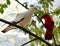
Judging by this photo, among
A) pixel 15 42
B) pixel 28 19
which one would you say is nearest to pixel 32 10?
pixel 28 19

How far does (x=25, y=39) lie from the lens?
3.72 ft

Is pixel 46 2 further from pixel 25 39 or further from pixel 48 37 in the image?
pixel 25 39

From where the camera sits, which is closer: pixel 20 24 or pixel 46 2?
pixel 20 24

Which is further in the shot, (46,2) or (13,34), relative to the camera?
(13,34)

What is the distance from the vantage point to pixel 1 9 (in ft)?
1.75

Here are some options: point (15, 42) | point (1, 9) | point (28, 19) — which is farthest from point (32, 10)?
point (15, 42)

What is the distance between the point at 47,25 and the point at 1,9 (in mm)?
170

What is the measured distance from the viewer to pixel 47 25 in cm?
45

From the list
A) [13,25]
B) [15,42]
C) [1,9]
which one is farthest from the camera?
[15,42]

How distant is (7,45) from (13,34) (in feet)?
0.28

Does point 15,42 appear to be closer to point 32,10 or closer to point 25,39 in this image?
point 25,39

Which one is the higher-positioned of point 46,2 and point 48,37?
point 46,2

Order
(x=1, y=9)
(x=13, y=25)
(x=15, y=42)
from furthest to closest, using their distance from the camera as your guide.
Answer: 1. (x=15, y=42)
2. (x=1, y=9)
3. (x=13, y=25)

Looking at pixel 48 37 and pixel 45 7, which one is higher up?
pixel 45 7
